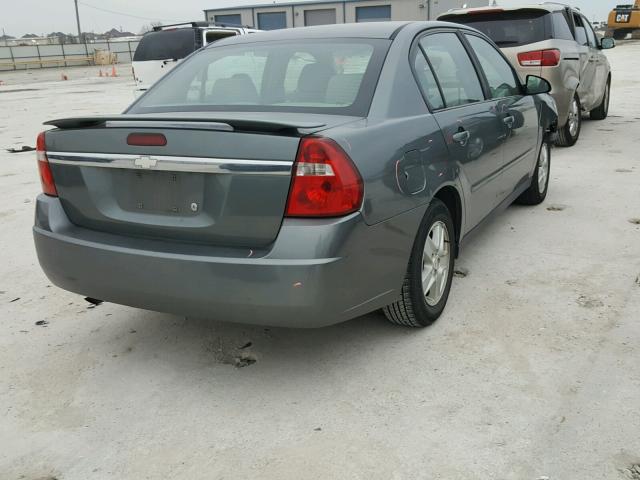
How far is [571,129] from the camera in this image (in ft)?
27.3

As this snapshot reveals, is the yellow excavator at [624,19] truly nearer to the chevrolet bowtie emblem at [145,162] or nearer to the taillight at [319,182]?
the taillight at [319,182]

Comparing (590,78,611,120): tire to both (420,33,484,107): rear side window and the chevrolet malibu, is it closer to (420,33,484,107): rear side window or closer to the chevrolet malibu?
(420,33,484,107): rear side window

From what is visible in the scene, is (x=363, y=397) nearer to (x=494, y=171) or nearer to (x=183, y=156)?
(x=183, y=156)

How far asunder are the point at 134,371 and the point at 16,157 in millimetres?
7308

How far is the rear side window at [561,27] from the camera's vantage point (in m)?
7.54

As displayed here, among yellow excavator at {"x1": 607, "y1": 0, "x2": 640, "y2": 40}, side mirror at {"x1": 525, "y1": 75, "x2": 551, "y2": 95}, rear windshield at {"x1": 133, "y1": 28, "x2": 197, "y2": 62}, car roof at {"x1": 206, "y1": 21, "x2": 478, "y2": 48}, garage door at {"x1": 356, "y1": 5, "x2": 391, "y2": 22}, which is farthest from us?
garage door at {"x1": 356, "y1": 5, "x2": 391, "y2": 22}

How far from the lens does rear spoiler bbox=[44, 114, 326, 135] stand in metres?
2.44

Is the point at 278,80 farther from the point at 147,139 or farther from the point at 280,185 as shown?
the point at 280,185

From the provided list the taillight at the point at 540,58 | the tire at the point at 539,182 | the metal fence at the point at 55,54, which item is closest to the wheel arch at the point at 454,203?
the tire at the point at 539,182

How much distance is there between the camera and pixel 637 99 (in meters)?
13.1

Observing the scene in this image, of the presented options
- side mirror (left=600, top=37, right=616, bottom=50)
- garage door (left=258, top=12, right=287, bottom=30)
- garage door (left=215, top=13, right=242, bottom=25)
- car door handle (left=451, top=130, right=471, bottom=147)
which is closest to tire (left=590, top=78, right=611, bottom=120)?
side mirror (left=600, top=37, right=616, bottom=50)

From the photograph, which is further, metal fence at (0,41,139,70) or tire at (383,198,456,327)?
metal fence at (0,41,139,70)

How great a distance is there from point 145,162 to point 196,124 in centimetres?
28

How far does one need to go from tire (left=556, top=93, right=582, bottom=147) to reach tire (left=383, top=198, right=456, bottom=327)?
5.53 metres
